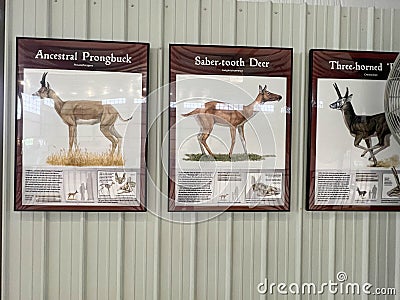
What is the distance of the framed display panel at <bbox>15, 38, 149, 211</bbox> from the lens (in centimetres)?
254

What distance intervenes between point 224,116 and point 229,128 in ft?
0.19

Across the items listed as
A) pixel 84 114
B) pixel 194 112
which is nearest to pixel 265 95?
pixel 194 112

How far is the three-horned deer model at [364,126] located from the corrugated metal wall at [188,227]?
0.61 ft

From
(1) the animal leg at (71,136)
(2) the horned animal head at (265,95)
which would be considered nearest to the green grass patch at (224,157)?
(2) the horned animal head at (265,95)

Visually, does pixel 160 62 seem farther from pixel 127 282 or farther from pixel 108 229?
pixel 127 282

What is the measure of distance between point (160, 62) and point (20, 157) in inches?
29.4

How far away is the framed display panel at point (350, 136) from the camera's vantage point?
2.72 meters

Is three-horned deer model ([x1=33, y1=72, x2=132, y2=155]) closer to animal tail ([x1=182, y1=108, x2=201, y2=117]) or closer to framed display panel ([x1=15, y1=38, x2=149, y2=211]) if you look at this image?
framed display panel ([x1=15, y1=38, x2=149, y2=211])

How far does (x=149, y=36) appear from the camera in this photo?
264 cm

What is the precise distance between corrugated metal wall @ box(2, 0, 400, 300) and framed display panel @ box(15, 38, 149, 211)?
6cm

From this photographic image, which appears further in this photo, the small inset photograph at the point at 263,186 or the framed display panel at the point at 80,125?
the small inset photograph at the point at 263,186

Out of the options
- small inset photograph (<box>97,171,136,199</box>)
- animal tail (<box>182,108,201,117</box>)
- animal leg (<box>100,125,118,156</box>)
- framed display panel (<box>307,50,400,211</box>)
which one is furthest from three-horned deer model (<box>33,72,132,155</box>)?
framed display panel (<box>307,50,400,211</box>)

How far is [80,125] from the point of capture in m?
2.58

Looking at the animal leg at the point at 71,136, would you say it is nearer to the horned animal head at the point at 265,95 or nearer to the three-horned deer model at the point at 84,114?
the three-horned deer model at the point at 84,114
